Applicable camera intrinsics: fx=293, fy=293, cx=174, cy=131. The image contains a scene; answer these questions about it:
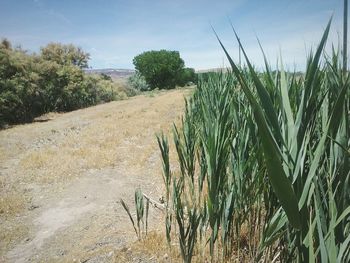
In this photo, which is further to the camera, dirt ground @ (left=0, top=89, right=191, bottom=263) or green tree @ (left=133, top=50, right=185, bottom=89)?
green tree @ (left=133, top=50, right=185, bottom=89)

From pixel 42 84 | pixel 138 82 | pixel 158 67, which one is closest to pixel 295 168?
pixel 42 84

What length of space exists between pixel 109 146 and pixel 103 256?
5.80 metres

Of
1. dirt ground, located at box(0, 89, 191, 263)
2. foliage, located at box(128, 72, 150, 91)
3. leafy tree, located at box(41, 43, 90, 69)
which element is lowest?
dirt ground, located at box(0, 89, 191, 263)

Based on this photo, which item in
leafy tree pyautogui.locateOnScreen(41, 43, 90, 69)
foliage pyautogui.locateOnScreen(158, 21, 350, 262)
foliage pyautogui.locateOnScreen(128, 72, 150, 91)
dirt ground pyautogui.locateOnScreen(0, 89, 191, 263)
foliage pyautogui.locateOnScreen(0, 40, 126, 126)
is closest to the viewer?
foliage pyautogui.locateOnScreen(158, 21, 350, 262)

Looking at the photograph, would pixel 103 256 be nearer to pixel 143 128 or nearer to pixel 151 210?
pixel 151 210

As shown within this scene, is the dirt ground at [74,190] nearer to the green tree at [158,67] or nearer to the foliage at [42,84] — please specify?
the foliage at [42,84]

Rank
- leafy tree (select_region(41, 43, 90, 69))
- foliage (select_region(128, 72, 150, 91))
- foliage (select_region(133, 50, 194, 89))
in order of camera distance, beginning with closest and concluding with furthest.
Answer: leafy tree (select_region(41, 43, 90, 69)) < foliage (select_region(128, 72, 150, 91)) < foliage (select_region(133, 50, 194, 89))

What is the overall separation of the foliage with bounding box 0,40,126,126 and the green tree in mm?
19850

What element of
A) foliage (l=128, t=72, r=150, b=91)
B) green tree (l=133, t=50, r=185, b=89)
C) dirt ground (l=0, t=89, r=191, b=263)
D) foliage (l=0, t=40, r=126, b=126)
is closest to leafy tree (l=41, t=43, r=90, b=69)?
foliage (l=0, t=40, r=126, b=126)

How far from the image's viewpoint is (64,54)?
901 inches

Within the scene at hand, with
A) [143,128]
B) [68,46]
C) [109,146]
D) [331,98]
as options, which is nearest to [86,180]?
[109,146]

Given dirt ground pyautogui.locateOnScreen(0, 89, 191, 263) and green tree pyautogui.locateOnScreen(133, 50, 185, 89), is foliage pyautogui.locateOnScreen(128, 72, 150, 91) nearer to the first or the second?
green tree pyautogui.locateOnScreen(133, 50, 185, 89)

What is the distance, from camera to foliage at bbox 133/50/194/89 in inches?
1772

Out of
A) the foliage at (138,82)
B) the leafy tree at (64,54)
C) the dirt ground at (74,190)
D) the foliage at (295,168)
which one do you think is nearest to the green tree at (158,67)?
the foliage at (138,82)
